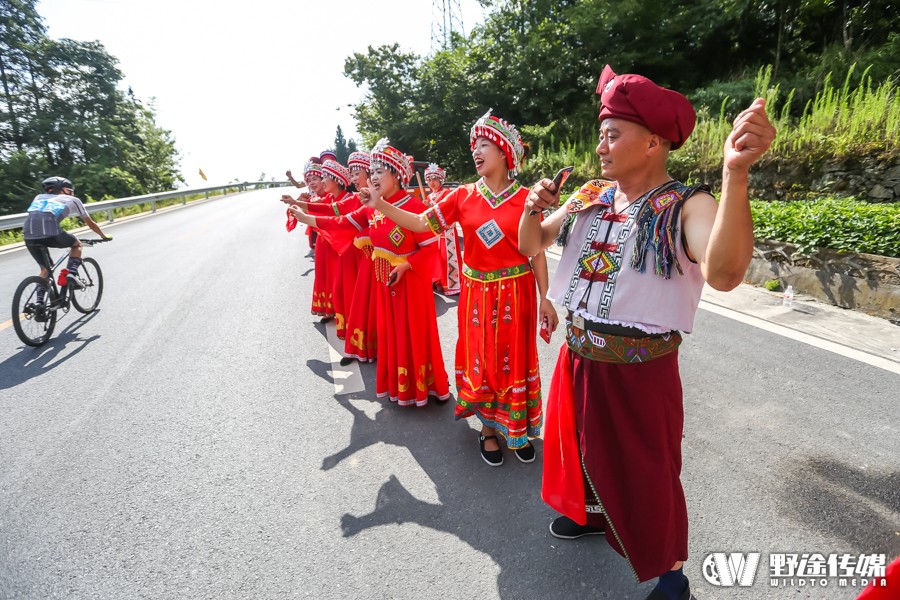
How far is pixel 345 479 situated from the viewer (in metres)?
2.87

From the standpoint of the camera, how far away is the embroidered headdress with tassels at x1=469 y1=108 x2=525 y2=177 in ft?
8.77

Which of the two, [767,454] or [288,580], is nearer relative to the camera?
[288,580]

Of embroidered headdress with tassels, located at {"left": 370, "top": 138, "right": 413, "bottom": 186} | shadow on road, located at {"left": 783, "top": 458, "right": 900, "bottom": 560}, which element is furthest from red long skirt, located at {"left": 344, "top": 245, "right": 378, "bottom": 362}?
shadow on road, located at {"left": 783, "top": 458, "right": 900, "bottom": 560}

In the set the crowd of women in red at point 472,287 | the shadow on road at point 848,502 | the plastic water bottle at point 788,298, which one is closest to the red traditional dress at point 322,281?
the crowd of women in red at point 472,287

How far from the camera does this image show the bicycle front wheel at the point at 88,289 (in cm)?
610

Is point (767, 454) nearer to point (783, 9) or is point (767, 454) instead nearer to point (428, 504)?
point (428, 504)

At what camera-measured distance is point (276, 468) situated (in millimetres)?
2984

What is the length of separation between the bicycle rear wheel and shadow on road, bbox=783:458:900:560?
6959mm

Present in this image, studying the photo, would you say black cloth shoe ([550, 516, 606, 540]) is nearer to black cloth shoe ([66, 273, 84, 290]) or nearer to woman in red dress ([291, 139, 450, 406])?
woman in red dress ([291, 139, 450, 406])

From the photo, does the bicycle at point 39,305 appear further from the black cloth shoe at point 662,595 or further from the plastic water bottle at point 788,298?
the plastic water bottle at point 788,298

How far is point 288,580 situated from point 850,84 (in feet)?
45.4

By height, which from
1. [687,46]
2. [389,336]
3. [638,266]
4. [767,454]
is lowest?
[767,454]

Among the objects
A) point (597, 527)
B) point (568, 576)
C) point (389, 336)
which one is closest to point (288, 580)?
point (568, 576)

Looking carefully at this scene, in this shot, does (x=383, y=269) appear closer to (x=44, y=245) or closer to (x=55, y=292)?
A: (x=55, y=292)
